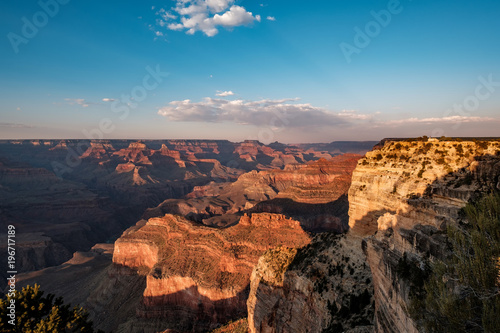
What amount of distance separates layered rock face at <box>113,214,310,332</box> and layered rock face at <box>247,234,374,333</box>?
18182mm

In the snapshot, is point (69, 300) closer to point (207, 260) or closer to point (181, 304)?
point (181, 304)

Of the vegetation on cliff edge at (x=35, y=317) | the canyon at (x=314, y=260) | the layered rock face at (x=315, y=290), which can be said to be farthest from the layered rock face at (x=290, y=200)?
the vegetation on cliff edge at (x=35, y=317)

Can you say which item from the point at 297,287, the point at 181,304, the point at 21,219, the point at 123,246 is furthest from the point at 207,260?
the point at 21,219

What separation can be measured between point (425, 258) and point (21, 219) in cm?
17751

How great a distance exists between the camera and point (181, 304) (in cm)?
4712

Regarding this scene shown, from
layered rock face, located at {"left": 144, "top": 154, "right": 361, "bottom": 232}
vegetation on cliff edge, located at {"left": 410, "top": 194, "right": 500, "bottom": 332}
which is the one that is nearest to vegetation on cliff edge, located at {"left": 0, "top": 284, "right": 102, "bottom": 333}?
vegetation on cliff edge, located at {"left": 410, "top": 194, "right": 500, "bottom": 332}

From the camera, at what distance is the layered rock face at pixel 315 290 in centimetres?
1789

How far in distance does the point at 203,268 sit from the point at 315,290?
1278 inches

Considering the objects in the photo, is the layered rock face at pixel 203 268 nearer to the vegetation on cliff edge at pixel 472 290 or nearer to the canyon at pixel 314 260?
the canyon at pixel 314 260

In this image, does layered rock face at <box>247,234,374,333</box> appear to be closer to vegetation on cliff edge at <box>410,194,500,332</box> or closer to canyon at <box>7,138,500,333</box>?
canyon at <box>7,138,500,333</box>

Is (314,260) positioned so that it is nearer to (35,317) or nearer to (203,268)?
(35,317)

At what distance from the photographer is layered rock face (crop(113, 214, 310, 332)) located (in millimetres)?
44312

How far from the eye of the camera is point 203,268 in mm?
48531

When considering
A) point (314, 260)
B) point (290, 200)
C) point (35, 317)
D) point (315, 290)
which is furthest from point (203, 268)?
point (290, 200)
